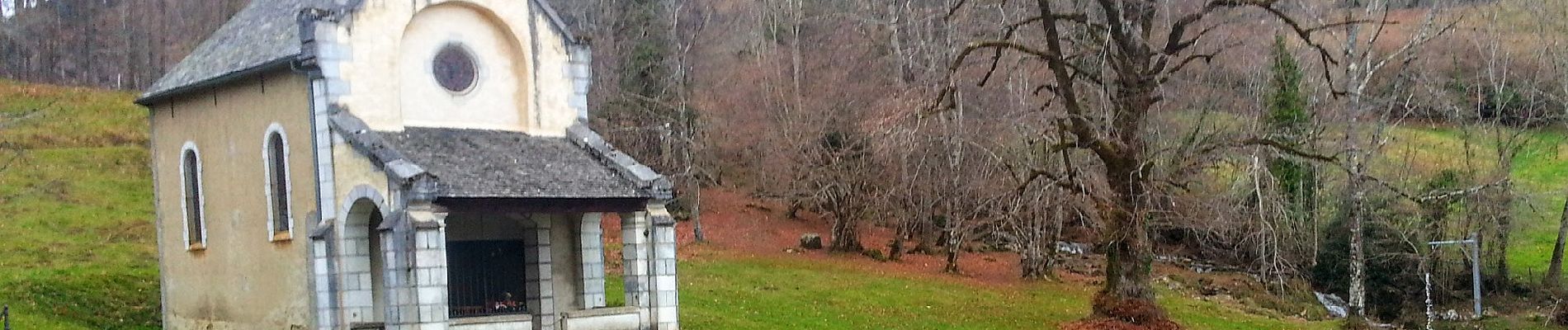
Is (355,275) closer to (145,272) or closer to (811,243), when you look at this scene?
(145,272)

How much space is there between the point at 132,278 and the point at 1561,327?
31165mm

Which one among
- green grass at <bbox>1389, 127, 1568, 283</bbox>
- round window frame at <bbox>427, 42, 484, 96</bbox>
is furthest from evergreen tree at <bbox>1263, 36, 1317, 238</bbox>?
round window frame at <bbox>427, 42, 484, 96</bbox>

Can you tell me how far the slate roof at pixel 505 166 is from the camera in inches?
719

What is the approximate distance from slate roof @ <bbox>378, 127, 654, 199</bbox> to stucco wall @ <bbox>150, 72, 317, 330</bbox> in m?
1.69

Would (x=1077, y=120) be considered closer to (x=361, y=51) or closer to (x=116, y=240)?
(x=361, y=51)

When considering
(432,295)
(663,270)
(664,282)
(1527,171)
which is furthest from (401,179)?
(1527,171)

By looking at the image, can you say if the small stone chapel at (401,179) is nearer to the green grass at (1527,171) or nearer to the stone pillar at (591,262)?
the stone pillar at (591,262)

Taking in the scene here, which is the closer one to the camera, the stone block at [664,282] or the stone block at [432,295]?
the stone block at [432,295]

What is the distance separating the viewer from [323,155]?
18.8 metres

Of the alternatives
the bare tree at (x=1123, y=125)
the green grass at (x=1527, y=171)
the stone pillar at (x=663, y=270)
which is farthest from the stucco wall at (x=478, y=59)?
the green grass at (x=1527, y=171)

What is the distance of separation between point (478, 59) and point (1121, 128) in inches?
417

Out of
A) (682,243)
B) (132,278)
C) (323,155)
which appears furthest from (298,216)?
(682,243)

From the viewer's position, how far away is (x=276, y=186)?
20250 millimetres

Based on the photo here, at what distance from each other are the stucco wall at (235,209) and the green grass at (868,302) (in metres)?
6.88
